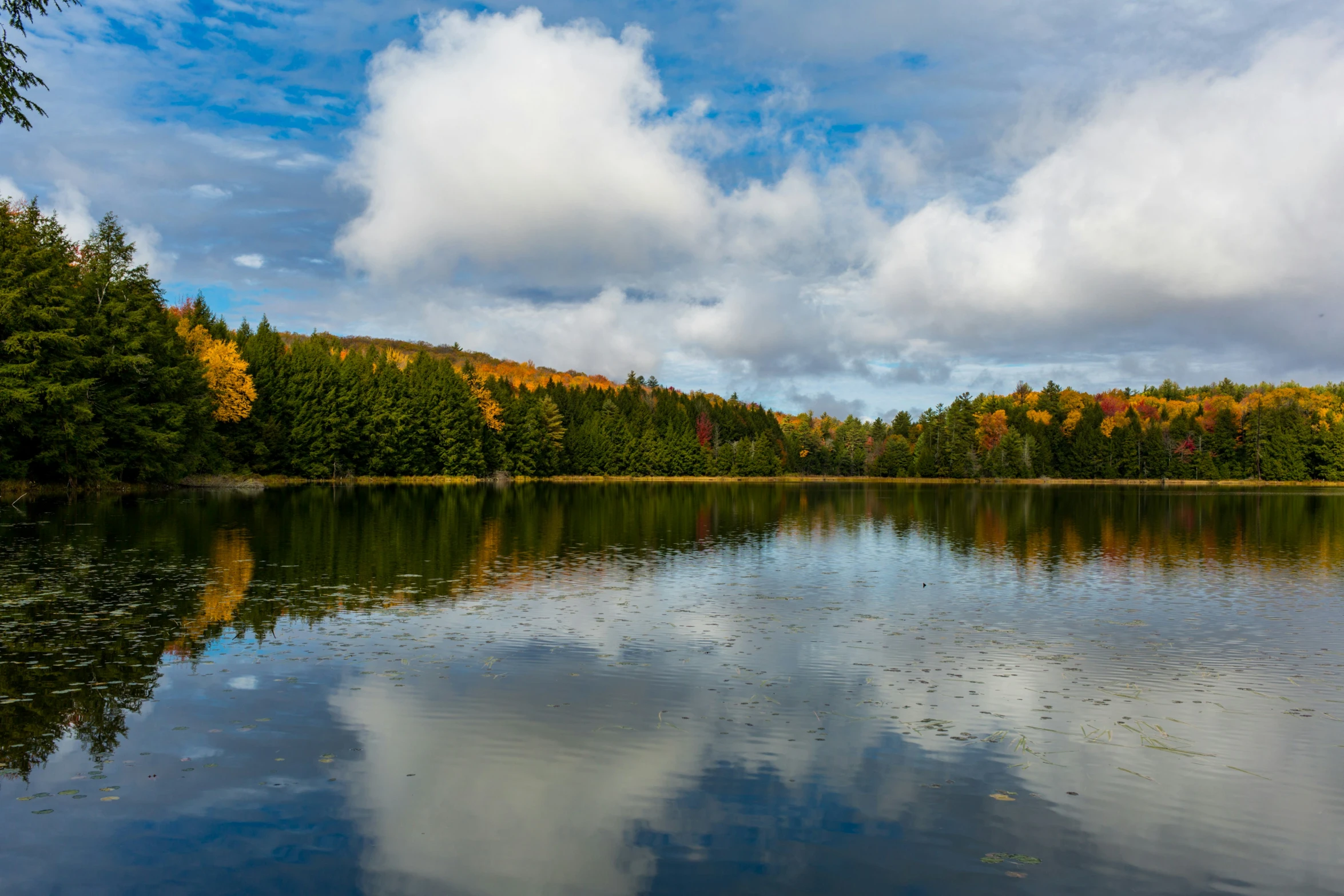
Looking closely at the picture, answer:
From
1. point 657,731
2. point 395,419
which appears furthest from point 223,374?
point 657,731

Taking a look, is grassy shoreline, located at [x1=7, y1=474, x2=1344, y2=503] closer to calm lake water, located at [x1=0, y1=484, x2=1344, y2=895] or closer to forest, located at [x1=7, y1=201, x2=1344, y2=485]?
forest, located at [x1=7, y1=201, x2=1344, y2=485]

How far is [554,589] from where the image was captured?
23.0 m

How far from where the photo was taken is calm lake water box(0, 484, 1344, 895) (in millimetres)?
7852

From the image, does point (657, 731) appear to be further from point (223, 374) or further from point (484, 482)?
point (484, 482)

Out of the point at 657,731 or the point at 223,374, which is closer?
the point at 657,731

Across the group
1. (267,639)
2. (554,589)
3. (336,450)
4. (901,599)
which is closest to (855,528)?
(901,599)

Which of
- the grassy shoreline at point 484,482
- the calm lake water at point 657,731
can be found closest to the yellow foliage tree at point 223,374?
the grassy shoreline at point 484,482

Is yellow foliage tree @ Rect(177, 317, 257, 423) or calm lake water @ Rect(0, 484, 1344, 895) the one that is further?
yellow foliage tree @ Rect(177, 317, 257, 423)

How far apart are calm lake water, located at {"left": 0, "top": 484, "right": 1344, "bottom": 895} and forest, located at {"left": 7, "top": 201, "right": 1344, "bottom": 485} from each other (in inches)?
1436

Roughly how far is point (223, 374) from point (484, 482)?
39.2m

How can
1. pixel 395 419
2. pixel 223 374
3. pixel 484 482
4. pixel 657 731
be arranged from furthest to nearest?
pixel 484 482 < pixel 395 419 < pixel 223 374 < pixel 657 731

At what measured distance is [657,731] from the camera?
37.0ft

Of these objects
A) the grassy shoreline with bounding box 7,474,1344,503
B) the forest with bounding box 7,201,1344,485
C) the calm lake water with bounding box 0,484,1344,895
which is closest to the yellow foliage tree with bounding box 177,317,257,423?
the forest with bounding box 7,201,1344,485

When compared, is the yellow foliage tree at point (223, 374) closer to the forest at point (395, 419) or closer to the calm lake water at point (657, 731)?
the forest at point (395, 419)
